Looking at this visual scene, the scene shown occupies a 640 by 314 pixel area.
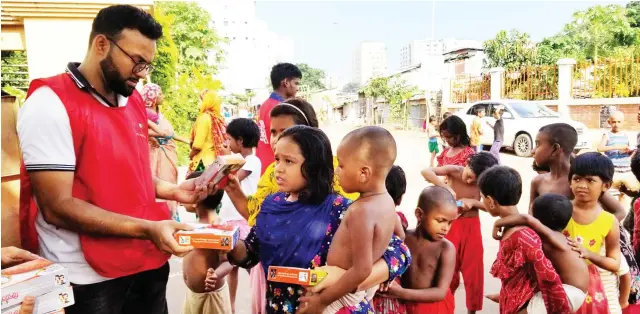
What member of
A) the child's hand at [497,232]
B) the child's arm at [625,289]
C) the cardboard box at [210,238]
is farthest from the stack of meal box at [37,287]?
the child's arm at [625,289]

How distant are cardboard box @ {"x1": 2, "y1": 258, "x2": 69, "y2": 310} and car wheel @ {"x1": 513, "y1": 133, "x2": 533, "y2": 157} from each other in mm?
13014

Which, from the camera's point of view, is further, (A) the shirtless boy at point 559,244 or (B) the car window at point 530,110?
(B) the car window at point 530,110

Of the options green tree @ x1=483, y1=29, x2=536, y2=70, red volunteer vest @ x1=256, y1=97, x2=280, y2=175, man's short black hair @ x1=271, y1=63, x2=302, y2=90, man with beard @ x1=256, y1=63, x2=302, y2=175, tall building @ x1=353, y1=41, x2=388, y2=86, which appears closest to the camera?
red volunteer vest @ x1=256, y1=97, x2=280, y2=175

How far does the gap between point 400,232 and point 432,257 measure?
0.30m

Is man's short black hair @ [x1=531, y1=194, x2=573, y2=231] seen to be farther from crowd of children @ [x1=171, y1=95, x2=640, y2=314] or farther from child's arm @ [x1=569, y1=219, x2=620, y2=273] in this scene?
child's arm @ [x1=569, y1=219, x2=620, y2=273]

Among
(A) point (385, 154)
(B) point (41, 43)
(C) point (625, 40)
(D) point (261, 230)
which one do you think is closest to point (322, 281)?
(D) point (261, 230)

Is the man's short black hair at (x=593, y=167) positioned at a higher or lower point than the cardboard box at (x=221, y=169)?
lower

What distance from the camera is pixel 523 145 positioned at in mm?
13070

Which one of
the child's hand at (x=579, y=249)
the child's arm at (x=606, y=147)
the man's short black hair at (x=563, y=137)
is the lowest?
the child's hand at (x=579, y=249)

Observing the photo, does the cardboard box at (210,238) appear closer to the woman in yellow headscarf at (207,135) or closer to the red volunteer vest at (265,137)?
the red volunteer vest at (265,137)

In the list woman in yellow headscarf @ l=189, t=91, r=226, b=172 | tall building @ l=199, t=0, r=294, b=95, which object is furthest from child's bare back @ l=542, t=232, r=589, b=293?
tall building @ l=199, t=0, r=294, b=95

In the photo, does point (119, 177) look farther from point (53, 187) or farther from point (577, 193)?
point (577, 193)

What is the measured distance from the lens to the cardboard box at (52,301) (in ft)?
4.79

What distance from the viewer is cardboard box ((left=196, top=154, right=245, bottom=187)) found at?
6.47 feet
